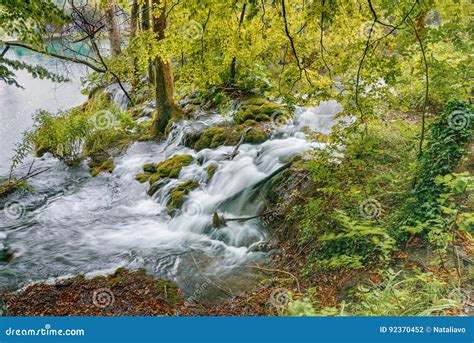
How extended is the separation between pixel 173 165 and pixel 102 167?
2.56 metres

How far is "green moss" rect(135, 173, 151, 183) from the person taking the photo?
29.3ft

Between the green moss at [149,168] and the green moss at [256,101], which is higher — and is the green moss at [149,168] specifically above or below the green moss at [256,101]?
below

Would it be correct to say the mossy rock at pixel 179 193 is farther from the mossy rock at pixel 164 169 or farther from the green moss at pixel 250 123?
the green moss at pixel 250 123

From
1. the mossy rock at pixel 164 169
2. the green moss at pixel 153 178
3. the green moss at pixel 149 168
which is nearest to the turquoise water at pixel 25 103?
the green moss at pixel 149 168

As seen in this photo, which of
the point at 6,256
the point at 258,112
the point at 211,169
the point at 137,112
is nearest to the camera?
the point at 6,256

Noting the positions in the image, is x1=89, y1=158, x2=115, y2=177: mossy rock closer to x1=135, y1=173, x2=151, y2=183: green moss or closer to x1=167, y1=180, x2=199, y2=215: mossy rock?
x1=135, y1=173, x2=151, y2=183: green moss

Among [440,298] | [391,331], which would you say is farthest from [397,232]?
[391,331]

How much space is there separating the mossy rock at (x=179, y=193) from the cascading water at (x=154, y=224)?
14cm

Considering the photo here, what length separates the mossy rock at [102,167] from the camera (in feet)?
32.7

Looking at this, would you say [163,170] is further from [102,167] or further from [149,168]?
[102,167]

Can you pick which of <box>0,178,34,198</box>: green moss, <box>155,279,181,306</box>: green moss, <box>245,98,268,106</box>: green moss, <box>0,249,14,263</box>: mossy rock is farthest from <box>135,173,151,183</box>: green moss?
<box>155,279,181,306</box>: green moss

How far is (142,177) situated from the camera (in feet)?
29.7

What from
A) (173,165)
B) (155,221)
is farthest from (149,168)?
(155,221)

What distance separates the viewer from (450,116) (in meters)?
4.62
